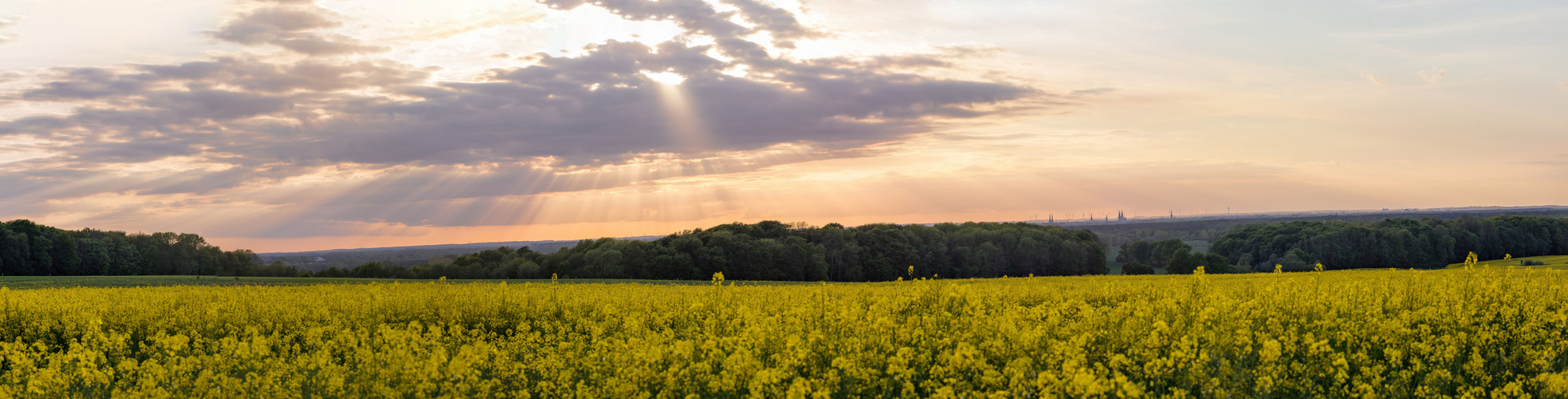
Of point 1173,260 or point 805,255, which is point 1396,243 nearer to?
point 1173,260

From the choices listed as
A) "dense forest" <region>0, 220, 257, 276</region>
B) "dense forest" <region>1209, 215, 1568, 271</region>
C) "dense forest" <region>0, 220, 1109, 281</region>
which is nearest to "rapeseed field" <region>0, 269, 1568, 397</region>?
"dense forest" <region>0, 220, 1109, 281</region>

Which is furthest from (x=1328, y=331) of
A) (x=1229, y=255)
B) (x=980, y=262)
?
(x=1229, y=255)

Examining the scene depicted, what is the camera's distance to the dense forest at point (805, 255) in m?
60.2

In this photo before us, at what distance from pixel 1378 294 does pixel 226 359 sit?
52.1ft

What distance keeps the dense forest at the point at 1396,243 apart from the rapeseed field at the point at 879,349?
3397 inches

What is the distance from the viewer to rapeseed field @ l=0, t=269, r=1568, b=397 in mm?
7137

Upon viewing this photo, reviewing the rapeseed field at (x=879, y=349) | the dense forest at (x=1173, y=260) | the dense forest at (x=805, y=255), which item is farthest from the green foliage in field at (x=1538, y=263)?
the dense forest at (x=805, y=255)

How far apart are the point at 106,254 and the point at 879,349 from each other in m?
69.2

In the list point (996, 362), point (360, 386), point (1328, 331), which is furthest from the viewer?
point (1328, 331)

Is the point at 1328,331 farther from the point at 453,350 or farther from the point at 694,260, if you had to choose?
the point at 694,260

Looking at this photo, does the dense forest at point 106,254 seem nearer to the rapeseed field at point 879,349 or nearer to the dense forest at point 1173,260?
the rapeseed field at point 879,349

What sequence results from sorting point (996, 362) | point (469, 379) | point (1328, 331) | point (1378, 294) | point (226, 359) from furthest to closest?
point (1378, 294) → point (1328, 331) → point (226, 359) → point (996, 362) → point (469, 379)

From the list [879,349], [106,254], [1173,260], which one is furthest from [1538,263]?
[106,254]

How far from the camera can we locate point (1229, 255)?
10288 cm
